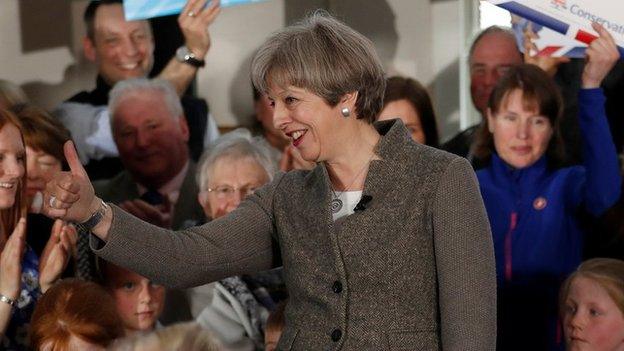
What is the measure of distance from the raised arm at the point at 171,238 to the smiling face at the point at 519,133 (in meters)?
1.61


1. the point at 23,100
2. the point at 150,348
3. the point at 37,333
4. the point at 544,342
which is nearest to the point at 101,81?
the point at 23,100

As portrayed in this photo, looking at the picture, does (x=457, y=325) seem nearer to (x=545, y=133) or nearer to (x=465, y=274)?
(x=465, y=274)

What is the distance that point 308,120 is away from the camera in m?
2.91

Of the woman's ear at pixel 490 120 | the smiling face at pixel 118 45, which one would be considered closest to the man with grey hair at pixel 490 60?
the woman's ear at pixel 490 120

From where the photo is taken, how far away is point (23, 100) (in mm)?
4801

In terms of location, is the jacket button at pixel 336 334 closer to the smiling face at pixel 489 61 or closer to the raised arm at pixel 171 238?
the raised arm at pixel 171 238

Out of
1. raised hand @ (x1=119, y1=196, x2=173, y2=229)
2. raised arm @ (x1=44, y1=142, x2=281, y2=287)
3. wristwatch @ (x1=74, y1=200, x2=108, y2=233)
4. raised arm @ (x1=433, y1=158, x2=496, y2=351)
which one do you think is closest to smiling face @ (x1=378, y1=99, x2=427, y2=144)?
raised hand @ (x1=119, y1=196, x2=173, y2=229)

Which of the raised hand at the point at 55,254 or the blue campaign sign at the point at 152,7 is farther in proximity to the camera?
the blue campaign sign at the point at 152,7

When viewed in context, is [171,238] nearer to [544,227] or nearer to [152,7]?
[544,227]

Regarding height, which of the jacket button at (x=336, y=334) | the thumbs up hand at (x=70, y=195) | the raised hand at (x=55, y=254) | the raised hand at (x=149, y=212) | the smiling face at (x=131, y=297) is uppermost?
the thumbs up hand at (x=70, y=195)

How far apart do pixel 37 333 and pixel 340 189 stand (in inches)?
47.4

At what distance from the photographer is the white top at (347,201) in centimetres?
296

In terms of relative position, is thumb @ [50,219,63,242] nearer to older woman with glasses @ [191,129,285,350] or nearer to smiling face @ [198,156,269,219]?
older woman with glasses @ [191,129,285,350]

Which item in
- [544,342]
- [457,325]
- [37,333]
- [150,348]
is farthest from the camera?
[544,342]
